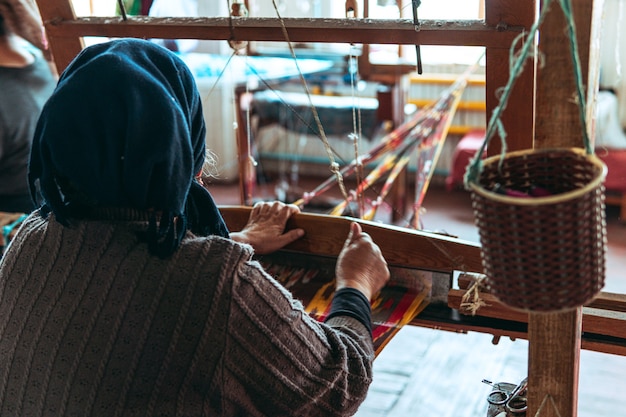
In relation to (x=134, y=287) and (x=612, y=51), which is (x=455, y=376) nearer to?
(x=134, y=287)

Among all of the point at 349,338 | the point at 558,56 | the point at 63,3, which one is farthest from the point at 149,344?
the point at 63,3

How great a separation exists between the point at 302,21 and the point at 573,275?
2.59 feet

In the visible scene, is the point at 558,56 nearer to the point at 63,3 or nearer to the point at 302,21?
the point at 302,21

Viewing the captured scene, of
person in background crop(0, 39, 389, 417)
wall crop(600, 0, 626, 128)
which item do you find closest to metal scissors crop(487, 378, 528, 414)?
person in background crop(0, 39, 389, 417)

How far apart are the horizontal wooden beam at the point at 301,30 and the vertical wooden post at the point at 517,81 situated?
0.01 metres

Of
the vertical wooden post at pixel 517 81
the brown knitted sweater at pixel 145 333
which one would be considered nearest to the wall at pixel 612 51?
the vertical wooden post at pixel 517 81

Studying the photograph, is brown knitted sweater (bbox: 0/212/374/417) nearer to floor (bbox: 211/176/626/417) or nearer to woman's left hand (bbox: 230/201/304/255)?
woman's left hand (bbox: 230/201/304/255)

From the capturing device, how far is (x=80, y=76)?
111 centimetres

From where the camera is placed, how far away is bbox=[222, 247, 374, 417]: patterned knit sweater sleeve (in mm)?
1154

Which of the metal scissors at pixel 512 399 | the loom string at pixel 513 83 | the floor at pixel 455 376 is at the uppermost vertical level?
the loom string at pixel 513 83

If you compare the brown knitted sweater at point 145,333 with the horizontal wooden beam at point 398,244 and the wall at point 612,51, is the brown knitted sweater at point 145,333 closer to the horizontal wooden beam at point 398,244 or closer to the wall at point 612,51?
the horizontal wooden beam at point 398,244

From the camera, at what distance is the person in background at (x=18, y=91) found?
101 inches

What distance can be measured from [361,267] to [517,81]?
436 mm

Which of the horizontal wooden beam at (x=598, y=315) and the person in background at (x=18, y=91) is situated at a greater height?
the person in background at (x=18, y=91)
